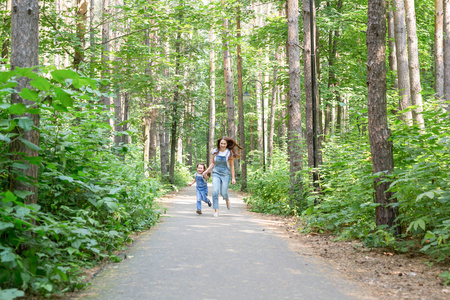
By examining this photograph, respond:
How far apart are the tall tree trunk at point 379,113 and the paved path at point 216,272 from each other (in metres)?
1.50

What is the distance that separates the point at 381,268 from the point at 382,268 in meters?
0.01

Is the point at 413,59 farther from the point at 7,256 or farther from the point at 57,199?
the point at 7,256

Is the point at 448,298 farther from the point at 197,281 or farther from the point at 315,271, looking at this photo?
the point at 197,281

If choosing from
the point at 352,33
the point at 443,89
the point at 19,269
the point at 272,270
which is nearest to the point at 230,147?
the point at 272,270

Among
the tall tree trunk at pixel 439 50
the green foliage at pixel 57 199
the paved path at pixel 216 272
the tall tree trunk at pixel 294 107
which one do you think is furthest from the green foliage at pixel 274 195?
the tall tree trunk at pixel 439 50

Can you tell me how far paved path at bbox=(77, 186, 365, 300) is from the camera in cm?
392

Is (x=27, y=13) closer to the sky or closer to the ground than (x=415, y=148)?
closer to the sky

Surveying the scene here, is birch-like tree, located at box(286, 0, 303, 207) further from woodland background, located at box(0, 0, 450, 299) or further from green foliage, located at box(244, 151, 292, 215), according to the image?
green foliage, located at box(244, 151, 292, 215)

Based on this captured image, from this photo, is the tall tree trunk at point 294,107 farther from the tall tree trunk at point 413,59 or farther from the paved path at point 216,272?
the paved path at point 216,272

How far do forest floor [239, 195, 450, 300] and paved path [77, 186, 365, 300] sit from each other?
0.92 ft

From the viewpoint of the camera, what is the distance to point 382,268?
4.96m

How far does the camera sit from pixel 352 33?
19875mm

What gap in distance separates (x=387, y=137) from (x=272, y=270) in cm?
295

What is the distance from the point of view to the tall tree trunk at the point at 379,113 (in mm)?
6051
